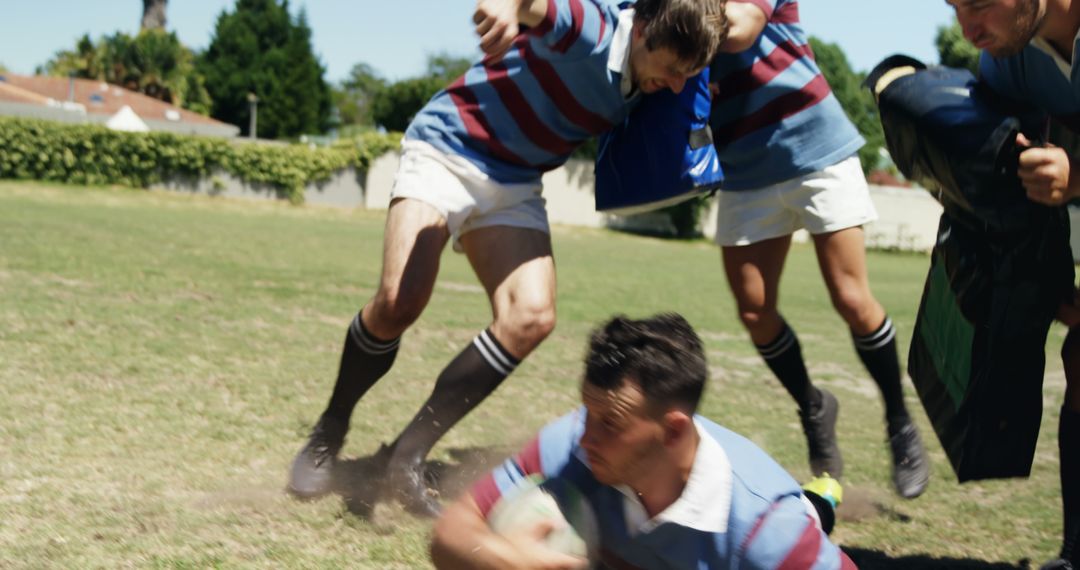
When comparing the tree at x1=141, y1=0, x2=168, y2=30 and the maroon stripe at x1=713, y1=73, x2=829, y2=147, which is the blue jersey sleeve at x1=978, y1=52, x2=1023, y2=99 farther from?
the tree at x1=141, y1=0, x2=168, y2=30

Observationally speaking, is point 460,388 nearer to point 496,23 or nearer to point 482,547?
point 496,23

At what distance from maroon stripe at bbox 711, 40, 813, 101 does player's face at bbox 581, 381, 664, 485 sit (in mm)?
2080

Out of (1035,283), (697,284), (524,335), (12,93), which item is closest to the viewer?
(1035,283)

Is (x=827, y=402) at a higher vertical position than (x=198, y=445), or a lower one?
higher

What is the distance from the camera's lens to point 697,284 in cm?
1429

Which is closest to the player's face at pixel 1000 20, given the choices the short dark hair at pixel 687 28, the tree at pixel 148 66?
the short dark hair at pixel 687 28

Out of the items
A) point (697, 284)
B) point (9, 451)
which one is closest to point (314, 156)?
point (697, 284)

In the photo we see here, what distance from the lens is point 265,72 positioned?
59.4 m

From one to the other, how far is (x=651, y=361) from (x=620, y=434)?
16 centimetres

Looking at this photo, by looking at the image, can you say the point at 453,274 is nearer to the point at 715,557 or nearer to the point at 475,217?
the point at 475,217

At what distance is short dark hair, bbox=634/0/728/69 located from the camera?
316cm

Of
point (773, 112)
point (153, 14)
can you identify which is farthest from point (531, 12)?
point (153, 14)

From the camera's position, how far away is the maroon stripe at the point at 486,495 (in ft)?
7.24

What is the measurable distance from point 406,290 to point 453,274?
9407mm
